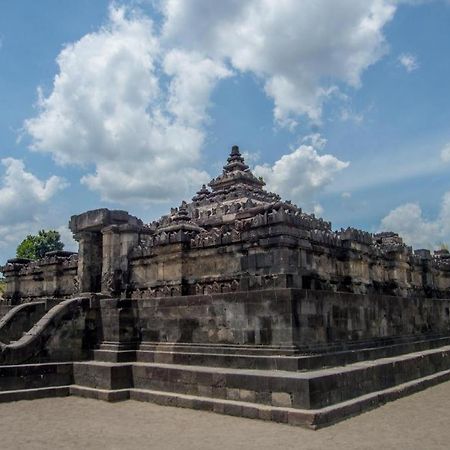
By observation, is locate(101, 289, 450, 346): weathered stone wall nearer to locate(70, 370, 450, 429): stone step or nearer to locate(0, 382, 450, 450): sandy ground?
locate(70, 370, 450, 429): stone step

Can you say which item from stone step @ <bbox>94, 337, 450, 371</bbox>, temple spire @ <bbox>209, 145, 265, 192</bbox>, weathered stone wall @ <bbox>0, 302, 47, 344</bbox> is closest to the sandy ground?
stone step @ <bbox>94, 337, 450, 371</bbox>

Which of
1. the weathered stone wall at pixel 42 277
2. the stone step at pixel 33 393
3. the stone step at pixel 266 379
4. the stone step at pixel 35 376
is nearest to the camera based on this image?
the stone step at pixel 266 379

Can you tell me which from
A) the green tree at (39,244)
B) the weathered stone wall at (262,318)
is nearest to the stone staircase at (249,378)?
the weathered stone wall at (262,318)

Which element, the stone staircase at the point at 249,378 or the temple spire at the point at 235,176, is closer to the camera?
the stone staircase at the point at 249,378

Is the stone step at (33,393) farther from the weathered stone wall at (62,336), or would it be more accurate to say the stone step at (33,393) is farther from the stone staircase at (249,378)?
the weathered stone wall at (62,336)

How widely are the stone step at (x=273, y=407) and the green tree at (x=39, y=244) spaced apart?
40.8 m

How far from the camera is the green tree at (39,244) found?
161 feet

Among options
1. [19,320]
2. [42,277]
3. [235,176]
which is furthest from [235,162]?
[19,320]

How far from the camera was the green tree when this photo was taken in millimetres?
49125

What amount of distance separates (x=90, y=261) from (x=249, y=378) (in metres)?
8.13

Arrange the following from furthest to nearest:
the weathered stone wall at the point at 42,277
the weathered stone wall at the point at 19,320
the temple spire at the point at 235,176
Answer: the temple spire at the point at 235,176 → the weathered stone wall at the point at 42,277 → the weathered stone wall at the point at 19,320

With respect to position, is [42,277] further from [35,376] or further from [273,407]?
[273,407]

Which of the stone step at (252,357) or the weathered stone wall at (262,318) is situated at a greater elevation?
the weathered stone wall at (262,318)

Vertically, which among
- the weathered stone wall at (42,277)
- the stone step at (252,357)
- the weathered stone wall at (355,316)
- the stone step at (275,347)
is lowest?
the stone step at (252,357)
